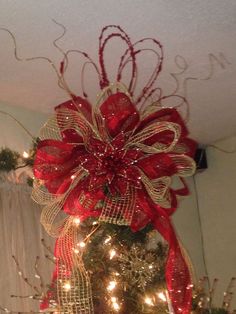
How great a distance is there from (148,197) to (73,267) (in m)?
0.16

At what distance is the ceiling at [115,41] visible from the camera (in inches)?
45.1

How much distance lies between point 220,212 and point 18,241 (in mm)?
1404

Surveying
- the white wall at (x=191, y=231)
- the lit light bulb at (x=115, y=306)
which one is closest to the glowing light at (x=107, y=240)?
the lit light bulb at (x=115, y=306)

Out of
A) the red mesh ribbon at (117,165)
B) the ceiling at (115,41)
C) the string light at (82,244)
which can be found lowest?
the string light at (82,244)

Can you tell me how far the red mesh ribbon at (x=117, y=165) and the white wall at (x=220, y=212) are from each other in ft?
6.12

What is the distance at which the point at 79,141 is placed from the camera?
2.33 ft

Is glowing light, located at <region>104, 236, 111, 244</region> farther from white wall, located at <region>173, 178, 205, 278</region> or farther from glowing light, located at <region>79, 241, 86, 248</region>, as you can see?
white wall, located at <region>173, 178, 205, 278</region>

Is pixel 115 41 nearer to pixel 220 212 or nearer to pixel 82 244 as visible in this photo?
pixel 82 244

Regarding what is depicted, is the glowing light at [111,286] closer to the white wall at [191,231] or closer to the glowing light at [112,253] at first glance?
the glowing light at [112,253]

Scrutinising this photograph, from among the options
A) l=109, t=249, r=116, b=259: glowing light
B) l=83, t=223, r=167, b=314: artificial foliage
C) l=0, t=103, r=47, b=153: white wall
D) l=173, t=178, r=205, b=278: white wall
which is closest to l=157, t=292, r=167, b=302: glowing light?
l=83, t=223, r=167, b=314: artificial foliage

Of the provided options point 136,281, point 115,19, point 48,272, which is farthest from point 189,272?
point 48,272

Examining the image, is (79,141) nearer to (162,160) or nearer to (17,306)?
(162,160)

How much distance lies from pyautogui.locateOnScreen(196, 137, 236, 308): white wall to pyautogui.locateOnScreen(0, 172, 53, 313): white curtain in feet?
4.07

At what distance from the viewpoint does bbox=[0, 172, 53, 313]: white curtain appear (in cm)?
146
